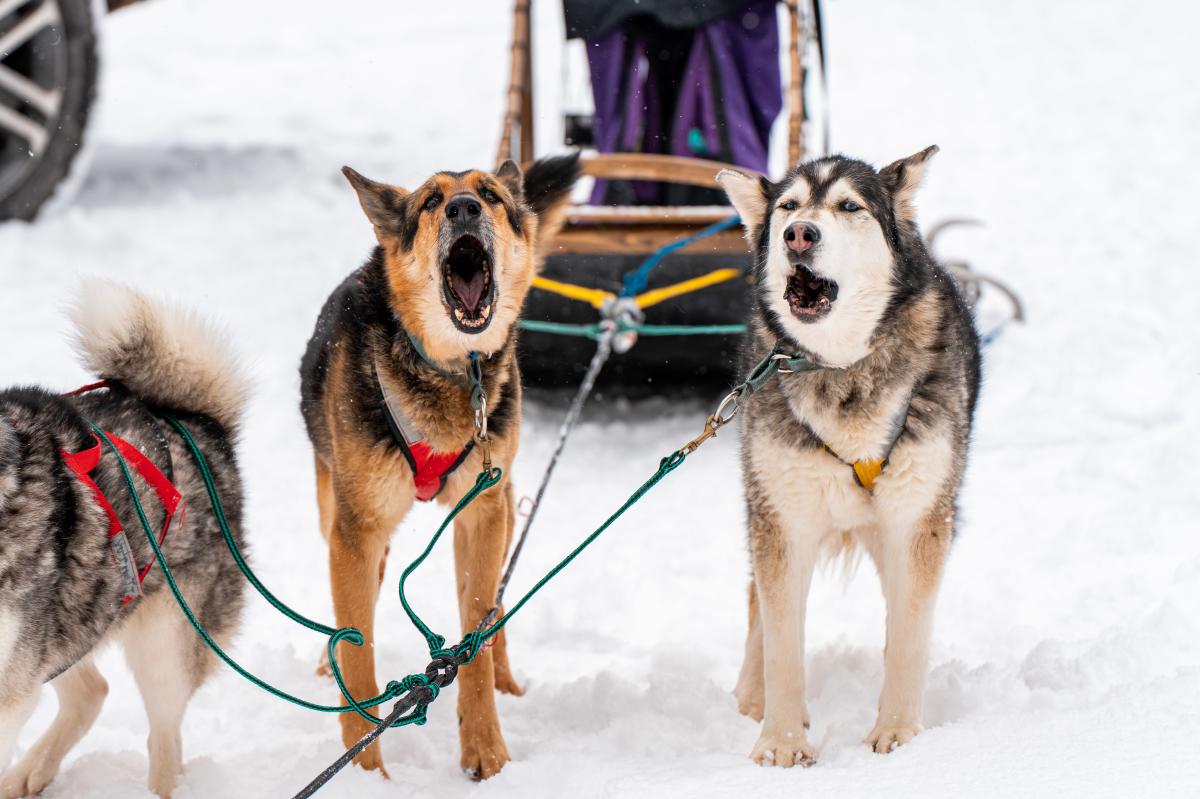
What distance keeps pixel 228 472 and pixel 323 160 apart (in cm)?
687

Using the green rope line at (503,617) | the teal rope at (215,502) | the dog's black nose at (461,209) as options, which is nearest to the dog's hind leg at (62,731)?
the teal rope at (215,502)

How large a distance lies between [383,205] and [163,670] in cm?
122

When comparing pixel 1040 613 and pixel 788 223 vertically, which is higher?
pixel 788 223

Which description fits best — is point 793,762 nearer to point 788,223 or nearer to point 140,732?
point 788,223

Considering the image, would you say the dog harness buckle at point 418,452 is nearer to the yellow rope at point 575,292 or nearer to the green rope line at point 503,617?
the green rope line at point 503,617

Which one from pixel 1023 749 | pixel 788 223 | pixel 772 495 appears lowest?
pixel 1023 749

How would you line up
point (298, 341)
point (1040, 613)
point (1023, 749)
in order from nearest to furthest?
point (1023, 749) → point (1040, 613) → point (298, 341)

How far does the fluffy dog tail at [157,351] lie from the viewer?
110 inches

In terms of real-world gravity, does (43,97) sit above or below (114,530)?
above

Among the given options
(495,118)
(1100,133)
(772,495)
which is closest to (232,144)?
(495,118)

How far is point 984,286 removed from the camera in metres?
7.97

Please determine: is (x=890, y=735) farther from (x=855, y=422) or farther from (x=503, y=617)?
(x=503, y=617)

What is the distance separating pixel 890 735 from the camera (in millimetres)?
2785

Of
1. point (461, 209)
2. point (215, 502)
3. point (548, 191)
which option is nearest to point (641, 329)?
point (548, 191)
